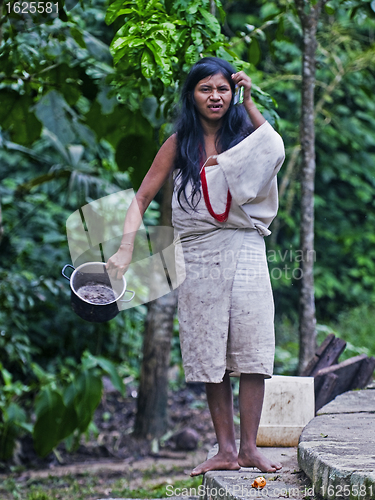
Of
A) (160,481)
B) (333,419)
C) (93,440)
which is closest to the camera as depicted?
(333,419)

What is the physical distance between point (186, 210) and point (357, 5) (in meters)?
1.87

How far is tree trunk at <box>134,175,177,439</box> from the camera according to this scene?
15.1 ft

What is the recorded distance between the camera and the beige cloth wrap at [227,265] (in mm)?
2148

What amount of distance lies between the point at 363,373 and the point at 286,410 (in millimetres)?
822

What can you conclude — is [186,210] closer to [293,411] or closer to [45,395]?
[293,411]

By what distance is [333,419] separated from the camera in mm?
2484

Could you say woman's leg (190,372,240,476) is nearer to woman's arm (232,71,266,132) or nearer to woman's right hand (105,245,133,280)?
woman's right hand (105,245,133,280)

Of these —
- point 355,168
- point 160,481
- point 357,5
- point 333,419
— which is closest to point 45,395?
point 160,481

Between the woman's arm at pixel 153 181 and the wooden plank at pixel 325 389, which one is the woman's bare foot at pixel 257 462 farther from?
the woman's arm at pixel 153 181

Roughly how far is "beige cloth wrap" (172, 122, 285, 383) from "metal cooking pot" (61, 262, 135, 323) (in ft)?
0.90

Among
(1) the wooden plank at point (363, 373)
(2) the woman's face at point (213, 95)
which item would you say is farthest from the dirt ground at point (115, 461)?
(2) the woman's face at point (213, 95)

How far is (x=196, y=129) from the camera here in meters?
2.26

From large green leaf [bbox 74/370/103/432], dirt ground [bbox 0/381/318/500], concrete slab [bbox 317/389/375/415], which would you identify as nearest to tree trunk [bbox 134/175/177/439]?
dirt ground [bbox 0/381/318/500]

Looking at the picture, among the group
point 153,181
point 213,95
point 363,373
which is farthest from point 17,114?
point 363,373
